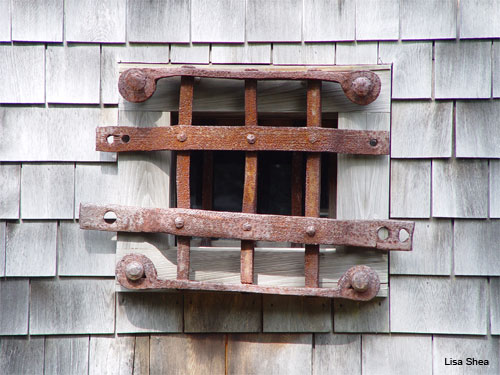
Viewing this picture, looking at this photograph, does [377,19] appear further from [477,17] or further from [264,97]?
[264,97]

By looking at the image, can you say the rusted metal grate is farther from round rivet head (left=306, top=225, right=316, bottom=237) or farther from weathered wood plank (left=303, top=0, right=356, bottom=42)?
weathered wood plank (left=303, top=0, right=356, bottom=42)

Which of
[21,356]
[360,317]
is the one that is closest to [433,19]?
[360,317]

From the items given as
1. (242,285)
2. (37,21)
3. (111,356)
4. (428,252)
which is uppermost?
(37,21)

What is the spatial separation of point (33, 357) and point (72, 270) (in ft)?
1.12

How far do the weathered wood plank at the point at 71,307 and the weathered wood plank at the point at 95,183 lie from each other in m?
0.26

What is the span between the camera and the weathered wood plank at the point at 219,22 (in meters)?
1.86

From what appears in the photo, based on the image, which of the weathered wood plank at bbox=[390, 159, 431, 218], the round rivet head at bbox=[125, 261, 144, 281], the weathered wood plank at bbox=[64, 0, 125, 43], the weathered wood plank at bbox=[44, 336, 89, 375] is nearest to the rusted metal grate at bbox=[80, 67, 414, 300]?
the round rivet head at bbox=[125, 261, 144, 281]

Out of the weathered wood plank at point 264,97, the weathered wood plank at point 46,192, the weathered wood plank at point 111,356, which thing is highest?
the weathered wood plank at point 264,97

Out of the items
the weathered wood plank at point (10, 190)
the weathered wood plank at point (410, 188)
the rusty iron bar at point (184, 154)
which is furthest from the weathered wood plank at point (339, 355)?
the weathered wood plank at point (10, 190)

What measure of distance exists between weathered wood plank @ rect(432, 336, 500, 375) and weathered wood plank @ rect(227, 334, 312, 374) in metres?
0.46

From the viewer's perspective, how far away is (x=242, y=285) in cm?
171

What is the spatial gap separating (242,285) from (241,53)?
2.71ft

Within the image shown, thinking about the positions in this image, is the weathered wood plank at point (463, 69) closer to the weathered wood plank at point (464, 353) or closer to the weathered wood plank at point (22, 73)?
the weathered wood plank at point (464, 353)

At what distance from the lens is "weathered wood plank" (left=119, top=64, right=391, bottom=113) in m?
1.82
